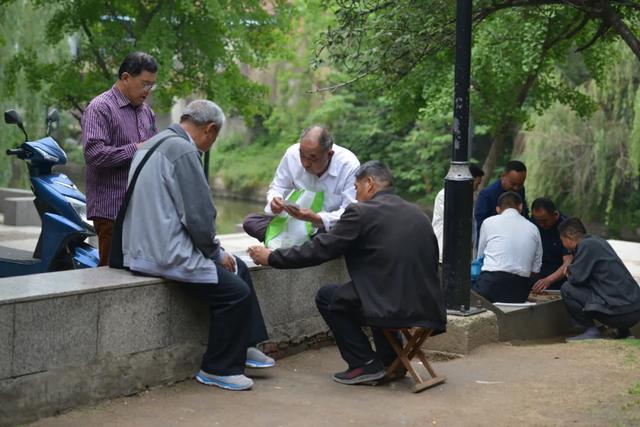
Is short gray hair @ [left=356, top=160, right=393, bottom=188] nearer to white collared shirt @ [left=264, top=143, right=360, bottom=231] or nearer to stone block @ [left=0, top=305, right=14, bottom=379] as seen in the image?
white collared shirt @ [left=264, top=143, right=360, bottom=231]

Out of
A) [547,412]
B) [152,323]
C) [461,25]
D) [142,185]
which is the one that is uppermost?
[461,25]

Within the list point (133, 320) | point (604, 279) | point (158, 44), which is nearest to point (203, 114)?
point (133, 320)

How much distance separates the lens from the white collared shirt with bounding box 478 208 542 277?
1038 centimetres

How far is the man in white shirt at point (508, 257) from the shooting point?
34.1ft

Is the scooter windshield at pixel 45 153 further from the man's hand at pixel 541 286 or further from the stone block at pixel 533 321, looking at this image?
the man's hand at pixel 541 286

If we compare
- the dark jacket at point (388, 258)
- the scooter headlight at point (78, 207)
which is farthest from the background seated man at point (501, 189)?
the dark jacket at point (388, 258)

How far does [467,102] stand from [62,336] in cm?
390

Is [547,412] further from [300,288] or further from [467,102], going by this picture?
[467,102]

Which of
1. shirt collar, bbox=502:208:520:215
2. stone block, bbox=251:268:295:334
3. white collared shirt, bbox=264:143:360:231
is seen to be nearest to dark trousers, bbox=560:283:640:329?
shirt collar, bbox=502:208:520:215

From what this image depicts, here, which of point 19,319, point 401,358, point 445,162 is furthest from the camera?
point 445,162

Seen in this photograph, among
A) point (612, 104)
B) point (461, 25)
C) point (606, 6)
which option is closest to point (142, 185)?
point (461, 25)

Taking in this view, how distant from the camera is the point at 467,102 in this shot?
27.7ft

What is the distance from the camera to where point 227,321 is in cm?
662

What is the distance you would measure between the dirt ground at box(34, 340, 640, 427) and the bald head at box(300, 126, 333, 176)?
1.45 meters
